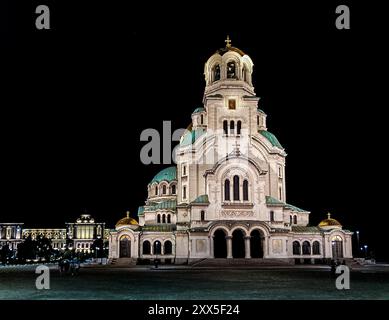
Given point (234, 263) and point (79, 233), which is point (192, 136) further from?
point (79, 233)

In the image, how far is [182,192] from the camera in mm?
58219

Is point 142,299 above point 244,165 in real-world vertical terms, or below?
below

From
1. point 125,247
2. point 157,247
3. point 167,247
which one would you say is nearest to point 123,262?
point 125,247

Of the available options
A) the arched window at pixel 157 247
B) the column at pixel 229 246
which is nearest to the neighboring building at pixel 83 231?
the arched window at pixel 157 247

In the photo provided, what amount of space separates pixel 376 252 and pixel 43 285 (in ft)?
219

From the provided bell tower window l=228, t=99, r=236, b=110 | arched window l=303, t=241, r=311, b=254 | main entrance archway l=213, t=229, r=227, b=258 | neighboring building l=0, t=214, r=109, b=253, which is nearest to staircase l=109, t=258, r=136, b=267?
main entrance archway l=213, t=229, r=227, b=258

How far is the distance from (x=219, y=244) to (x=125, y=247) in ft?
35.8

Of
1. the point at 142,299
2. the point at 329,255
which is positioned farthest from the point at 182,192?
the point at 142,299

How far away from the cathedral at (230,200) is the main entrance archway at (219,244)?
11cm

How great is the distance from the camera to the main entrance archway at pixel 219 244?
52969 mm

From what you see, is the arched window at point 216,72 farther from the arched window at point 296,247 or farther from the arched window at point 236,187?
the arched window at point 296,247
